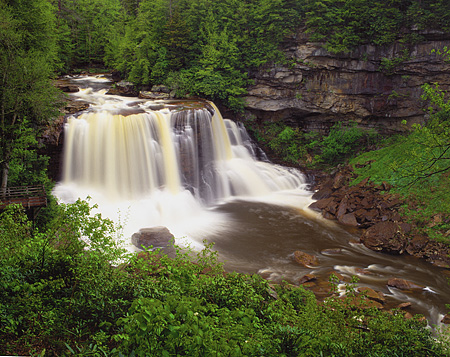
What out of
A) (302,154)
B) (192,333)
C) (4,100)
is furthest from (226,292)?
(302,154)

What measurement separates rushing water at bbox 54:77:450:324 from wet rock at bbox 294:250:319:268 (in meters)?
0.39

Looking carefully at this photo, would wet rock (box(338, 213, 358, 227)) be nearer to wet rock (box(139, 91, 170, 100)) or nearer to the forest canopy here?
the forest canopy

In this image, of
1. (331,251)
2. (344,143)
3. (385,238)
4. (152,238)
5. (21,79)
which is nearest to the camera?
(152,238)

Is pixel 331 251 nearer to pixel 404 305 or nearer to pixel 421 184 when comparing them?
pixel 404 305

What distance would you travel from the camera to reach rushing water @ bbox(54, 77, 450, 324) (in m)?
14.0

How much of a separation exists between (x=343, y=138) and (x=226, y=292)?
931 inches

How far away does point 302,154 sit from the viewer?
91.8 feet

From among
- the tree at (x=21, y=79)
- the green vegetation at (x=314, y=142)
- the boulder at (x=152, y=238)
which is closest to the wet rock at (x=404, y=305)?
the boulder at (x=152, y=238)

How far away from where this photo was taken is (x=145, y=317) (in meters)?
3.71

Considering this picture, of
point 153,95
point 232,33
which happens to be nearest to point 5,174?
point 153,95

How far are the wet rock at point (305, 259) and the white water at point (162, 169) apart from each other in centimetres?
481

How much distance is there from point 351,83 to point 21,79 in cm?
2406

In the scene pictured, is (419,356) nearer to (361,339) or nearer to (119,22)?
(361,339)

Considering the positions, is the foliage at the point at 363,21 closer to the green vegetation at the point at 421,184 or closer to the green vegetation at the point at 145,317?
the green vegetation at the point at 421,184
